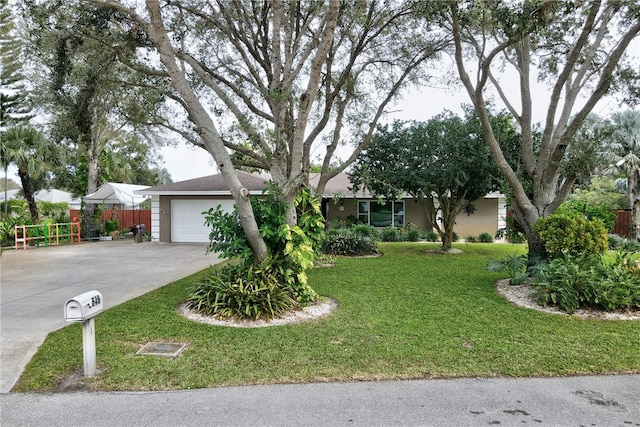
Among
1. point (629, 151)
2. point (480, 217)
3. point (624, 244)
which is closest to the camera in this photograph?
point (624, 244)

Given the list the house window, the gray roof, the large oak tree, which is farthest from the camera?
the house window

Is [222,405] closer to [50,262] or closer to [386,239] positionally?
[50,262]

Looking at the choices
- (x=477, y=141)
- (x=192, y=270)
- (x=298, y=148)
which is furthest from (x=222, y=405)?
(x=477, y=141)

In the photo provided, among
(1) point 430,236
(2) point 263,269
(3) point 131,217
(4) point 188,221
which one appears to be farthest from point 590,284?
(3) point 131,217

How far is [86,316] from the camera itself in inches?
154

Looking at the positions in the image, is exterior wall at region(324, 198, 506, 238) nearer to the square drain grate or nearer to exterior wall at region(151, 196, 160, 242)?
exterior wall at region(151, 196, 160, 242)

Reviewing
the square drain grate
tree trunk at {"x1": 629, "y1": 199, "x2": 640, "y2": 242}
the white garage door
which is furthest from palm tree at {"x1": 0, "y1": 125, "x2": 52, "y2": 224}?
tree trunk at {"x1": 629, "y1": 199, "x2": 640, "y2": 242}

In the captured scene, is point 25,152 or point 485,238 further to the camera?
point 25,152

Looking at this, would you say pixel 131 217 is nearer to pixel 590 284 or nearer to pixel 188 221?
pixel 188 221

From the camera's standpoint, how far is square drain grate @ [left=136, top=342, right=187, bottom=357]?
4.64 meters

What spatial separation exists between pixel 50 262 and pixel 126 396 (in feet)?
35.3

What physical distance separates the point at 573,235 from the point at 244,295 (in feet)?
19.3

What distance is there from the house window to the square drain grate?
1562cm

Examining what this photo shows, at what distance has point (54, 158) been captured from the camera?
2347 centimetres
